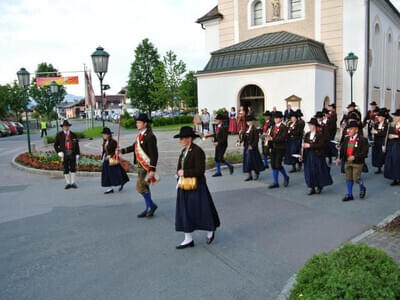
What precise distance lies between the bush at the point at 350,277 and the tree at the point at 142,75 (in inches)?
2448

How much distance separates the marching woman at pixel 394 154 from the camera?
954 cm

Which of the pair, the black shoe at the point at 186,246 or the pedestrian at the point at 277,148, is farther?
the pedestrian at the point at 277,148

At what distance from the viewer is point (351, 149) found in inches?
326

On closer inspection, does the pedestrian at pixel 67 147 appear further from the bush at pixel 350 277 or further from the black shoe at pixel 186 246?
the bush at pixel 350 277

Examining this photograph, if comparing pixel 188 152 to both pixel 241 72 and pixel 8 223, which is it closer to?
pixel 8 223

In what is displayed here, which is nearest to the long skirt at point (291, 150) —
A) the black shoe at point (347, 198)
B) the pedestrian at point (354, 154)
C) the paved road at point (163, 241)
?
the paved road at point (163, 241)

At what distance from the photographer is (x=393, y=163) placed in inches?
378

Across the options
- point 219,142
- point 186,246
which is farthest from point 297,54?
point 186,246

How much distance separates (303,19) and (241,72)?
6.26 meters

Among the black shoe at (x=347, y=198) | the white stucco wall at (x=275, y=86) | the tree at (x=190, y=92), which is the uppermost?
the tree at (x=190, y=92)

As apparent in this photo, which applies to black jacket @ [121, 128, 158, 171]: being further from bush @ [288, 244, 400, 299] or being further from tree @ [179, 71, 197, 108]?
tree @ [179, 71, 197, 108]

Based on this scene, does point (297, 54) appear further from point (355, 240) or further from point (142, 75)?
point (142, 75)

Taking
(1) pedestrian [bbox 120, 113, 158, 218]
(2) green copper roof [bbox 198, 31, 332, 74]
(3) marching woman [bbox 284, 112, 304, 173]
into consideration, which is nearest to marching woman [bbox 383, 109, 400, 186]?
(3) marching woman [bbox 284, 112, 304, 173]

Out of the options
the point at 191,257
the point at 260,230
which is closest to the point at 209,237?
the point at 191,257
